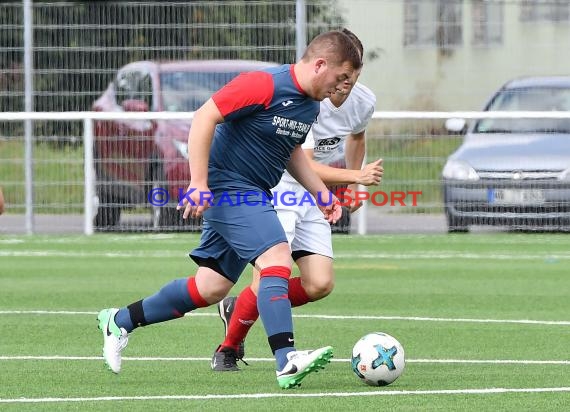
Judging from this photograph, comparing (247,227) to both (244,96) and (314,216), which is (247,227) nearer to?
(244,96)

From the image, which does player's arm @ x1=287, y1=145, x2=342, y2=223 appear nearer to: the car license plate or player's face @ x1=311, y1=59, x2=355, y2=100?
player's face @ x1=311, y1=59, x2=355, y2=100

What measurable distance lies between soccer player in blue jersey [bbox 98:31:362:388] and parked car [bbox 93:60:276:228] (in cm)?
942

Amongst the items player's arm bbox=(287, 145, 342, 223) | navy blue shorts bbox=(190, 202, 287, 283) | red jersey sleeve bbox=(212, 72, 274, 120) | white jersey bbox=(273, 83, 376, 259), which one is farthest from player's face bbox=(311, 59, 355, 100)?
white jersey bbox=(273, 83, 376, 259)

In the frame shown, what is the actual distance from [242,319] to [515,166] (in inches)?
348

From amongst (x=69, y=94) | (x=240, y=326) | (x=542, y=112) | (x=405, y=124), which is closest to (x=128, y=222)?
(x=69, y=94)

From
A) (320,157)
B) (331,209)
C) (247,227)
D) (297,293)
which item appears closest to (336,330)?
(320,157)

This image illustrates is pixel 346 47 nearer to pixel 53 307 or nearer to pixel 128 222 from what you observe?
pixel 53 307

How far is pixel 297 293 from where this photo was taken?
8.53 metres

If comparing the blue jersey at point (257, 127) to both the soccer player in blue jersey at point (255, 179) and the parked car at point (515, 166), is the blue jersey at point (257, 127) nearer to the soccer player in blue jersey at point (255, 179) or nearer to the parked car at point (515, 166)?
the soccer player in blue jersey at point (255, 179)

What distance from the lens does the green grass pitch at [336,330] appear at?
722cm

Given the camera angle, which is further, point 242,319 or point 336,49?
point 242,319

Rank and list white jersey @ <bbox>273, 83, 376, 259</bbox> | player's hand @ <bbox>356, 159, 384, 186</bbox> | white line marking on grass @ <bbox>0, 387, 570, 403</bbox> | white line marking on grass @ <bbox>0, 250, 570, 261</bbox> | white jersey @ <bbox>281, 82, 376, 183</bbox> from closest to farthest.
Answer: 1. white line marking on grass @ <bbox>0, 387, 570, 403</bbox>
2. player's hand @ <bbox>356, 159, 384, 186</bbox>
3. white jersey @ <bbox>273, 83, 376, 259</bbox>
4. white jersey @ <bbox>281, 82, 376, 183</bbox>
5. white line marking on grass @ <bbox>0, 250, 570, 261</bbox>

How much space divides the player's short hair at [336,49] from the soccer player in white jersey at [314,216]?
13.4 inches

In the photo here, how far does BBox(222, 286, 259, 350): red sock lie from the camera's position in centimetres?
838
